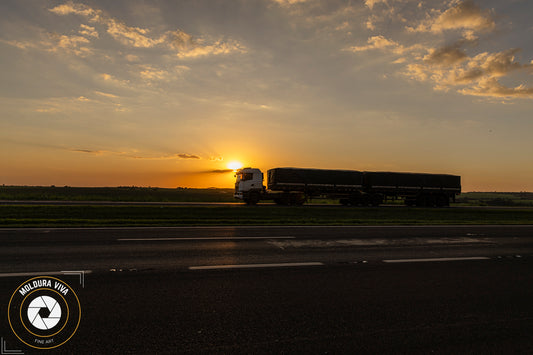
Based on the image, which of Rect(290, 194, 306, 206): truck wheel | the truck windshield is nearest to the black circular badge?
the truck windshield

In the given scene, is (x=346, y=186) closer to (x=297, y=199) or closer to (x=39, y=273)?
(x=297, y=199)

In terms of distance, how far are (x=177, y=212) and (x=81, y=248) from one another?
11.2 meters

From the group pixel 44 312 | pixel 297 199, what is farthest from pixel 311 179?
pixel 44 312

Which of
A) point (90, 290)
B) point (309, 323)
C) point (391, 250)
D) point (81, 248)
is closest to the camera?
point (309, 323)

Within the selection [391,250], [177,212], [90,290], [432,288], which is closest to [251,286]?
[90,290]

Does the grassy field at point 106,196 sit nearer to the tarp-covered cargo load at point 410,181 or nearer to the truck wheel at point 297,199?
the truck wheel at point 297,199

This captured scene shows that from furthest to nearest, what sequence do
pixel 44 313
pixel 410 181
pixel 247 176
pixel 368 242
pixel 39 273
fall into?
1. pixel 410 181
2. pixel 247 176
3. pixel 368 242
4. pixel 39 273
5. pixel 44 313

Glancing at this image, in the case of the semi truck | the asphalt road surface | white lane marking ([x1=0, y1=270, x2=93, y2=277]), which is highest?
the semi truck

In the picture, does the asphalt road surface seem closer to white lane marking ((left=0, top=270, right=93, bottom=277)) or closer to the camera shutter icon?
white lane marking ((left=0, top=270, right=93, bottom=277))

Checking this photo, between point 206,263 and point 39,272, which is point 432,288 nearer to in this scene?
point 206,263

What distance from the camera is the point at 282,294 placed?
5449 mm

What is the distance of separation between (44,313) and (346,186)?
2975cm

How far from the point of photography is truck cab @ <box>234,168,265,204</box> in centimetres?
3062

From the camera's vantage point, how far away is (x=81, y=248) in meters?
8.90
